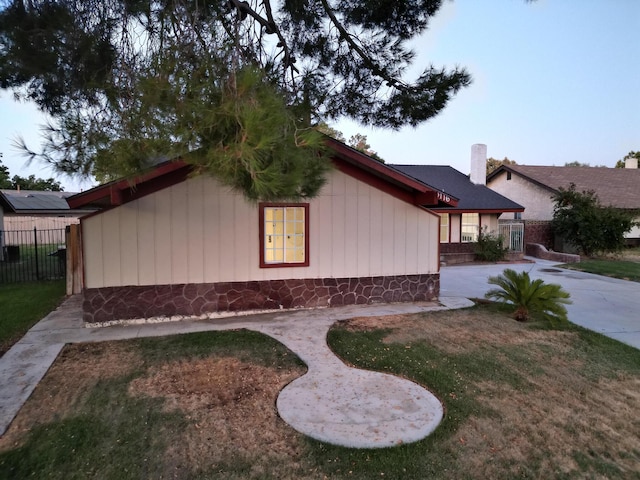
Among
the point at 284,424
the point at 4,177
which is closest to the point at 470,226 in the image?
the point at 284,424

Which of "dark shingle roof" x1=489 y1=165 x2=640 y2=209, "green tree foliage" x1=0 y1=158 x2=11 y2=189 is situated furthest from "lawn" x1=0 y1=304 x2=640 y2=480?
"green tree foliage" x1=0 y1=158 x2=11 y2=189

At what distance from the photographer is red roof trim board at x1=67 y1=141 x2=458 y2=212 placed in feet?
19.5

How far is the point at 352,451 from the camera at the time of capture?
3035 millimetres

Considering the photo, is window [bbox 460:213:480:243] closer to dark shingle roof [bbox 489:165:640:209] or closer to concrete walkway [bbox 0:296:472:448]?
dark shingle roof [bbox 489:165:640:209]

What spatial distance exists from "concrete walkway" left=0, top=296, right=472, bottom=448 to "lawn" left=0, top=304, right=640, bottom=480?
14cm

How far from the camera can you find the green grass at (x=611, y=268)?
11740 mm

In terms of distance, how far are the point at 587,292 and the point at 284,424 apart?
908 centimetres

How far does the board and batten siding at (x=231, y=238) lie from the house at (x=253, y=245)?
0.02 metres

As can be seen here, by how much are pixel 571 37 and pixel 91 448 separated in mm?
13475

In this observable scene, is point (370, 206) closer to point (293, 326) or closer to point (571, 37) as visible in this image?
point (293, 326)

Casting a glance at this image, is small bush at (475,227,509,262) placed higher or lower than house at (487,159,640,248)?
lower

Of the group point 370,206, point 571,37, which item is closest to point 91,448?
point 370,206

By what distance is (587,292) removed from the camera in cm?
936

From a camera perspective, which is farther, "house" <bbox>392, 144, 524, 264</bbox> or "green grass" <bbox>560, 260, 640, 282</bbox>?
"house" <bbox>392, 144, 524, 264</bbox>
